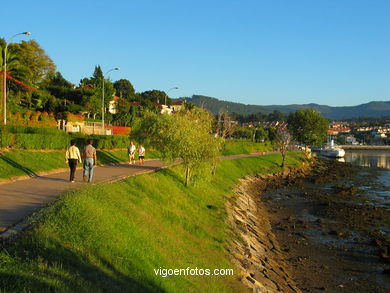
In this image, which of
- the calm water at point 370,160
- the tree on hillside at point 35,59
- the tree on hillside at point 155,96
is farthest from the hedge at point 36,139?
the tree on hillside at point 155,96

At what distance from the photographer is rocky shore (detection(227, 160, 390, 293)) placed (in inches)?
540

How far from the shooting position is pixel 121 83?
418ft

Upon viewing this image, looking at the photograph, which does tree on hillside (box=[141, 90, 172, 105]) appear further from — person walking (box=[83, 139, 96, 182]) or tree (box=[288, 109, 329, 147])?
person walking (box=[83, 139, 96, 182])

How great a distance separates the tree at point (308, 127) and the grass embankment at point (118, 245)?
84.8m

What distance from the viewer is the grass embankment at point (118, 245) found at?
5.90 meters

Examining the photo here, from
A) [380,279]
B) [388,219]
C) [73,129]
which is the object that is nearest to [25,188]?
[380,279]

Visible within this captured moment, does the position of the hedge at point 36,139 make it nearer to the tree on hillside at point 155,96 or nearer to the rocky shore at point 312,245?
the rocky shore at point 312,245

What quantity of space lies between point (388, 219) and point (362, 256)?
9.25 m

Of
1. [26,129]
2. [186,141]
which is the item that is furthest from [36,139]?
[186,141]

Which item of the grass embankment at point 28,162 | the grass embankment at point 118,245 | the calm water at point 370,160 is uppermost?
the grass embankment at point 28,162

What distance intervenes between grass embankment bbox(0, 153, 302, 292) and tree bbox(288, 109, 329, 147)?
84.8 metres

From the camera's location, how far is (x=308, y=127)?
320ft

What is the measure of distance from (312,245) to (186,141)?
8.53m

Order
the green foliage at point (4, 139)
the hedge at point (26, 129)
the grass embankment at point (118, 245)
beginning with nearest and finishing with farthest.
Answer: the grass embankment at point (118, 245)
the green foliage at point (4, 139)
the hedge at point (26, 129)
